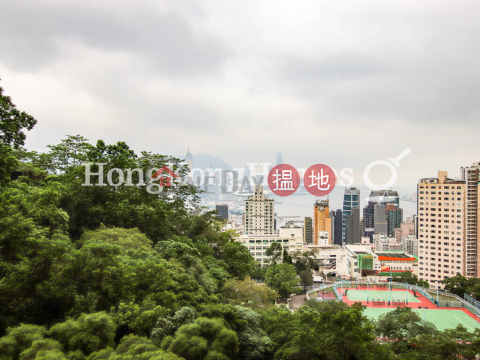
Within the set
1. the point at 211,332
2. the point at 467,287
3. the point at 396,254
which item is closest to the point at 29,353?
the point at 211,332

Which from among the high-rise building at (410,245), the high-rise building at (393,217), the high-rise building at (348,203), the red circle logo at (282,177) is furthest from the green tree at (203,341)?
the high-rise building at (393,217)

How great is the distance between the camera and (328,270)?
38312 millimetres

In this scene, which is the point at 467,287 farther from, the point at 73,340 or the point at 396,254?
the point at 73,340

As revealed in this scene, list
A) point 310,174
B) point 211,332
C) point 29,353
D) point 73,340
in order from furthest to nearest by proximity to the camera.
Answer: point 310,174 < point 211,332 < point 73,340 < point 29,353

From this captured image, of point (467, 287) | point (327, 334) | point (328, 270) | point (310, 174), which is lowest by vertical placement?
point (328, 270)

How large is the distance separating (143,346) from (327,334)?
3.02 metres

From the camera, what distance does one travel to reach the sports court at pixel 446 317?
15672 mm

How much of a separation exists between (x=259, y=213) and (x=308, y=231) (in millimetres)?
13273

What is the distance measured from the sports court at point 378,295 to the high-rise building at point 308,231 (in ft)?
106

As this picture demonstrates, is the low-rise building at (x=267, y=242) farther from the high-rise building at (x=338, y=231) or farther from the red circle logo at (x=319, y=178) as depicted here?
the high-rise building at (x=338, y=231)

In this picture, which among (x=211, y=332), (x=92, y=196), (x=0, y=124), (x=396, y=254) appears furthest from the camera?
(x=396, y=254)

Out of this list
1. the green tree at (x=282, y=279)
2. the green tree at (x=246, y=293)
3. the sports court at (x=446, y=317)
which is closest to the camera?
the green tree at (x=246, y=293)

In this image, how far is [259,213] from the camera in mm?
47000

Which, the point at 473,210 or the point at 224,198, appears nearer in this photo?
the point at 473,210
